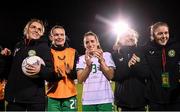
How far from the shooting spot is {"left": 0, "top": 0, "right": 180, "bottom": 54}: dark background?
1152 inches

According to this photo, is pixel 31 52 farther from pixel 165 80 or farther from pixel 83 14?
pixel 83 14

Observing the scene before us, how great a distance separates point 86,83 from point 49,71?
0.94 m

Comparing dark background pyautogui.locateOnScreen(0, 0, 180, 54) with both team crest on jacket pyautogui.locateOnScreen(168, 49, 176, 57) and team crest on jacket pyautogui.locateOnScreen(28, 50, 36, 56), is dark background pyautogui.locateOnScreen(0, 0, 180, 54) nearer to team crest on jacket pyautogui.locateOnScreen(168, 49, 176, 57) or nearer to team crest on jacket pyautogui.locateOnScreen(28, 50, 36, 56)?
team crest on jacket pyautogui.locateOnScreen(28, 50, 36, 56)

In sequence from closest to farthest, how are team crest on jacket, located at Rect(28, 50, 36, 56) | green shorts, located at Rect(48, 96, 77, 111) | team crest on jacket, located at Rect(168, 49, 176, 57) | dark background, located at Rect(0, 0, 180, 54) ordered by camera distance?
team crest on jacket, located at Rect(28, 50, 36, 56) → team crest on jacket, located at Rect(168, 49, 176, 57) → green shorts, located at Rect(48, 96, 77, 111) → dark background, located at Rect(0, 0, 180, 54)

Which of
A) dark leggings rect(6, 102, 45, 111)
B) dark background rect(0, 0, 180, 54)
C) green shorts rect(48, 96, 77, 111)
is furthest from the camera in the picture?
dark background rect(0, 0, 180, 54)

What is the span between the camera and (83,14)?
32.6m

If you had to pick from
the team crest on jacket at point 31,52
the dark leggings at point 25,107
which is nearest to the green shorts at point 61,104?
the dark leggings at point 25,107

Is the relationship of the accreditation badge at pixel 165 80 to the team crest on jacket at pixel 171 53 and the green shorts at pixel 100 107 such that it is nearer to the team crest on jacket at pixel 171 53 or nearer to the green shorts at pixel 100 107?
the team crest on jacket at pixel 171 53

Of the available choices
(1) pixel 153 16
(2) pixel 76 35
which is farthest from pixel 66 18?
(1) pixel 153 16

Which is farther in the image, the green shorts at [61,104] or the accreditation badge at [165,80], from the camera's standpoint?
the green shorts at [61,104]

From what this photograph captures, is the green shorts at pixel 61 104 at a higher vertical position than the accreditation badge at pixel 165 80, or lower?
lower

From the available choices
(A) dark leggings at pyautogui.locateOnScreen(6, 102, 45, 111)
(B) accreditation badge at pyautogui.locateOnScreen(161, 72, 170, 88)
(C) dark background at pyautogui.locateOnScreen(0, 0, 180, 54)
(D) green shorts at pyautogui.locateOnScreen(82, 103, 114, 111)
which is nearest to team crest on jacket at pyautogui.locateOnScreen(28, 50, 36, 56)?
(A) dark leggings at pyautogui.locateOnScreen(6, 102, 45, 111)

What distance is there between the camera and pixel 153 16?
102 feet

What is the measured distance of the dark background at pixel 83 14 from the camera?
2925 cm
